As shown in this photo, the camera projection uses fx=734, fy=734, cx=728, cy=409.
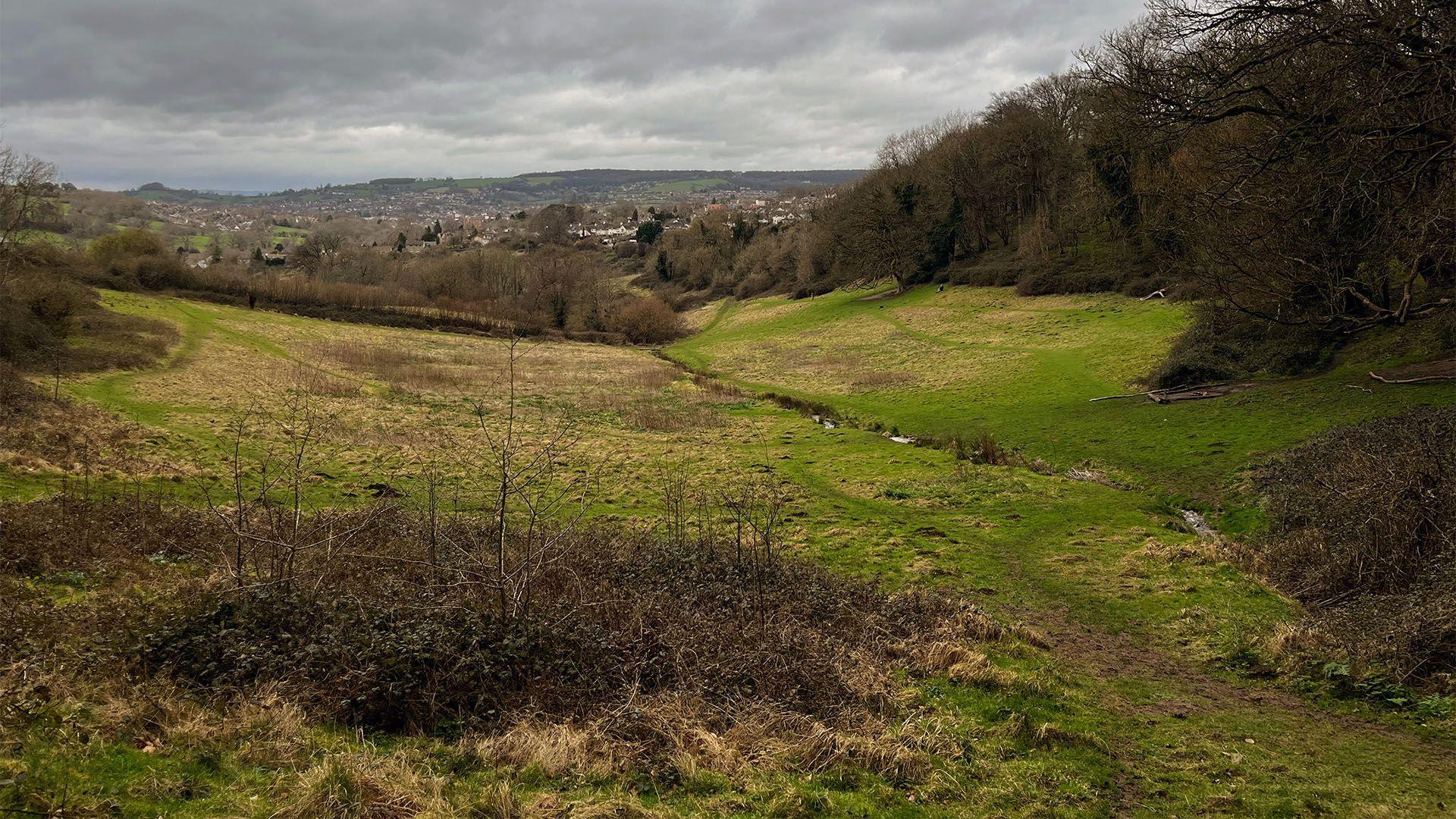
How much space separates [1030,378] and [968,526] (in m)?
23.7

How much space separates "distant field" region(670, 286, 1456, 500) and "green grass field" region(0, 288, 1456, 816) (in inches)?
8.2

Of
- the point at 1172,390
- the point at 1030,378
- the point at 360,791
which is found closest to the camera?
the point at 360,791

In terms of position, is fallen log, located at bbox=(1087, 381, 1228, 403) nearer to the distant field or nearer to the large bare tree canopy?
the distant field

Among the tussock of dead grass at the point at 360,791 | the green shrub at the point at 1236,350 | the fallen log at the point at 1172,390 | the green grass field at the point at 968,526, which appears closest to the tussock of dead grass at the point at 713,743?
the green grass field at the point at 968,526

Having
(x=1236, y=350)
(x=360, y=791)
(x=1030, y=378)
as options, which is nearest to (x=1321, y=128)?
(x=360, y=791)

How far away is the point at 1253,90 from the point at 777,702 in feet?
45.1

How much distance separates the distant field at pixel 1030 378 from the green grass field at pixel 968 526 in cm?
21

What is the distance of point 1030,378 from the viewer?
1547 inches

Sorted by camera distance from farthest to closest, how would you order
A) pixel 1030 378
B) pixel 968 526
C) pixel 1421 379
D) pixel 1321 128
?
pixel 1030 378 < pixel 1421 379 < pixel 968 526 < pixel 1321 128

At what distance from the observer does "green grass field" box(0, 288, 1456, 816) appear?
19.6 feet

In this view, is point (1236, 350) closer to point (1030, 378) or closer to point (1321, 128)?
point (1030, 378)

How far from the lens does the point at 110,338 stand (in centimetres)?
3966

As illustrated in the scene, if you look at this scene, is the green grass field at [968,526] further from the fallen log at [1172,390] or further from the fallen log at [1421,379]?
the fallen log at [1172,390]

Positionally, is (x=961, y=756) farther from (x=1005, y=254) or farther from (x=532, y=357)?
(x=1005, y=254)
